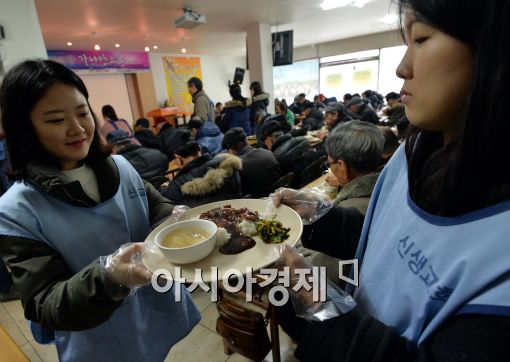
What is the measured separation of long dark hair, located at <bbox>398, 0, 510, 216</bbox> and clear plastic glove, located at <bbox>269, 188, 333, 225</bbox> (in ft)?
1.47

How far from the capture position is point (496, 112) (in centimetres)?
40

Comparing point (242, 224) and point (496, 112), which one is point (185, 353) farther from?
point (496, 112)

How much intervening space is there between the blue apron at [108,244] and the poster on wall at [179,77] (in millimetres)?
10066

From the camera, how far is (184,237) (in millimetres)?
807

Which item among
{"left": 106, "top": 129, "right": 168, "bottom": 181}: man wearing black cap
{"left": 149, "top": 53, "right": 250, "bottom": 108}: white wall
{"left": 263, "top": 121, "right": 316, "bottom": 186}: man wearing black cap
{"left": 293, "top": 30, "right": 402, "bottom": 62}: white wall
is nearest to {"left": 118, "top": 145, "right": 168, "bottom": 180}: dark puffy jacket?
{"left": 106, "top": 129, "right": 168, "bottom": 181}: man wearing black cap

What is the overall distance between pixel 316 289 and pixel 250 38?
679cm

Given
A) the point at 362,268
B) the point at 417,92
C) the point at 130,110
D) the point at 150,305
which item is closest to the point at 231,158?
the point at 150,305

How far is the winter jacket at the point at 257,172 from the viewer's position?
2.87 meters

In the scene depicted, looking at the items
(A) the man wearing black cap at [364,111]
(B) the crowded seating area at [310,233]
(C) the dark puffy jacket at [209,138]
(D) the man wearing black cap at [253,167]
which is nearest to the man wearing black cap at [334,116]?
(A) the man wearing black cap at [364,111]

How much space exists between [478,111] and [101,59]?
394 inches

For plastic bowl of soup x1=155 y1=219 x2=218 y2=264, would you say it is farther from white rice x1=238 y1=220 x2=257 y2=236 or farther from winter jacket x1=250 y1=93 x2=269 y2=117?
winter jacket x1=250 y1=93 x2=269 y2=117

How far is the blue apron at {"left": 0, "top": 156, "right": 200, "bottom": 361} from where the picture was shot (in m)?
0.75

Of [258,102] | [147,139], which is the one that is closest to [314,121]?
[258,102]

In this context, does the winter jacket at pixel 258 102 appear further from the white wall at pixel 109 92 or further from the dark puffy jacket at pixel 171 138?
the white wall at pixel 109 92
